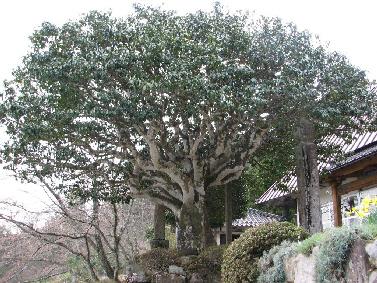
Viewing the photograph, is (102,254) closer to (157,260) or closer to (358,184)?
(157,260)

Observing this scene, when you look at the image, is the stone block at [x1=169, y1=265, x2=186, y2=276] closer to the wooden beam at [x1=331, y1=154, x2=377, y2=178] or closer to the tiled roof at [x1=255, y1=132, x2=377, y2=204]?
the tiled roof at [x1=255, y1=132, x2=377, y2=204]

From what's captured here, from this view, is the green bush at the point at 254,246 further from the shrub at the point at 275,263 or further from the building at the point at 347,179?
the building at the point at 347,179

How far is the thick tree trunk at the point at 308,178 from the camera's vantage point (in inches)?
453

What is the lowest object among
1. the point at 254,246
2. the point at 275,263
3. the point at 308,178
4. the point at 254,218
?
the point at 275,263

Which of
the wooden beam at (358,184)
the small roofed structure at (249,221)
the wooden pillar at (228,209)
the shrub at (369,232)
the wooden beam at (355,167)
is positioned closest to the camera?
the shrub at (369,232)

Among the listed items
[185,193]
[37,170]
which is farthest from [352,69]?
[37,170]

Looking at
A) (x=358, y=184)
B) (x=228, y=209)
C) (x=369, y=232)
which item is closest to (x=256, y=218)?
(x=228, y=209)

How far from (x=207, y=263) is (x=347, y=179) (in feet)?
21.0

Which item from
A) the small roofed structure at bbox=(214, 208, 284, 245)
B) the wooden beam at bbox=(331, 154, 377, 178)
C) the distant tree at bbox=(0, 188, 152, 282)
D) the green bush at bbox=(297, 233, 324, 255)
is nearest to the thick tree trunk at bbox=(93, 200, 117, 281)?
the distant tree at bbox=(0, 188, 152, 282)

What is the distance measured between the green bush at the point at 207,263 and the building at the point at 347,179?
3321mm

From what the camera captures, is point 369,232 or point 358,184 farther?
point 358,184

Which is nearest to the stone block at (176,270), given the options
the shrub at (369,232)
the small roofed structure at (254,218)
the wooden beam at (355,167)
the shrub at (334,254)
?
the wooden beam at (355,167)

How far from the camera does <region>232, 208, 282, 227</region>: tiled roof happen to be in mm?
23716

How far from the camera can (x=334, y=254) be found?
5344mm
